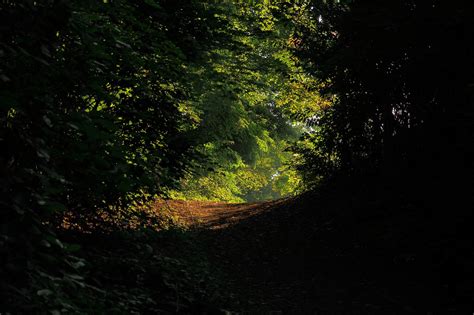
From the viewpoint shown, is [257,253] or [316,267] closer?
[316,267]

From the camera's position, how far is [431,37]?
254 inches

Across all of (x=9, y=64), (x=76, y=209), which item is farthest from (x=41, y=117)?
(x=76, y=209)

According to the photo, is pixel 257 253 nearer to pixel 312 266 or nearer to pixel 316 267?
pixel 312 266

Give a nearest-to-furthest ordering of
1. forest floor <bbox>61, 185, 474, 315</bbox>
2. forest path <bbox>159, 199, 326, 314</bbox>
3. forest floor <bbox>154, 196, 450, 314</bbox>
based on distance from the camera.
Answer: forest floor <bbox>61, 185, 474, 315</bbox>, forest floor <bbox>154, 196, 450, 314</bbox>, forest path <bbox>159, 199, 326, 314</bbox>

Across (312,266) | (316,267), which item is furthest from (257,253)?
(316,267)

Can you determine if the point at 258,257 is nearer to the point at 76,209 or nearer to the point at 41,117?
the point at 76,209

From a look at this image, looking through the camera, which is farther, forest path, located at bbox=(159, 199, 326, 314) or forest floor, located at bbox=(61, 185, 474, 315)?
forest path, located at bbox=(159, 199, 326, 314)

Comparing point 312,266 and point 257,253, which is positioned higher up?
point 257,253

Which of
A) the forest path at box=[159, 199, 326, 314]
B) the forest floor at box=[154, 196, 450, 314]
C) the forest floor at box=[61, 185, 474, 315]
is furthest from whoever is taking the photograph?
the forest path at box=[159, 199, 326, 314]

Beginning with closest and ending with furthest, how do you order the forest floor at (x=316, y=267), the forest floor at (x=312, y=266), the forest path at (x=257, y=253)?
the forest floor at (x=312, y=266)
the forest floor at (x=316, y=267)
the forest path at (x=257, y=253)

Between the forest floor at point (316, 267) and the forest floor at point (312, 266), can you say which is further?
the forest floor at point (316, 267)

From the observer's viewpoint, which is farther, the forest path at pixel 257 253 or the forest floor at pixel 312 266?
the forest path at pixel 257 253

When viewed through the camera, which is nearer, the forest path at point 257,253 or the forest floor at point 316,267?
the forest floor at point 316,267

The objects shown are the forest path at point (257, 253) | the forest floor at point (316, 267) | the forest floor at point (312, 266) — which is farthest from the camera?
the forest path at point (257, 253)
